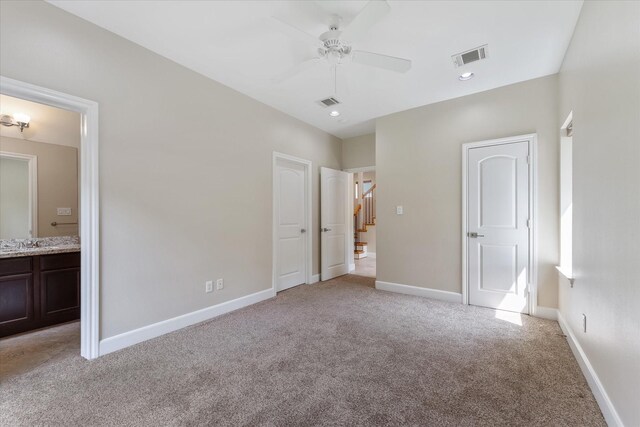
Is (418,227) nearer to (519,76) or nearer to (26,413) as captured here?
(519,76)

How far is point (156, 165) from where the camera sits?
2.65 m

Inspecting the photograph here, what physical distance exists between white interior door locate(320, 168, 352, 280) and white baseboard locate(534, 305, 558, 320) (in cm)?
299

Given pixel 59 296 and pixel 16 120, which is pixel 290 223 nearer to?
pixel 59 296

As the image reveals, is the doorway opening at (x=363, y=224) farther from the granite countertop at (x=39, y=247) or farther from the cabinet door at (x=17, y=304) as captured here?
the cabinet door at (x=17, y=304)

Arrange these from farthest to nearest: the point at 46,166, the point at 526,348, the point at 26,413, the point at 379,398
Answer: the point at 46,166 → the point at 526,348 → the point at 379,398 → the point at 26,413

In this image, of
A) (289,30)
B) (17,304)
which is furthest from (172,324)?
(289,30)

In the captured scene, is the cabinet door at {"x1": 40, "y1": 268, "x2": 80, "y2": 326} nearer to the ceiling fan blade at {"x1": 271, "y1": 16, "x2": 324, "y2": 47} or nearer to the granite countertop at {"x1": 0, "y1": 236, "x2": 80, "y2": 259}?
the granite countertop at {"x1": 0, "y1": 236, "x2": 80, "y2": 259}

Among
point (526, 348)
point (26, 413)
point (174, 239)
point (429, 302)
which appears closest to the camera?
point (26, 413)

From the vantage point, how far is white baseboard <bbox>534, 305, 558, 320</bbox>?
3037 mm

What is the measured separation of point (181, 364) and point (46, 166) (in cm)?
302

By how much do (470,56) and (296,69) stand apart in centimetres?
174

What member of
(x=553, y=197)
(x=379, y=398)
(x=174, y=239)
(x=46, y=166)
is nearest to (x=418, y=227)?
(x=553, y=197)

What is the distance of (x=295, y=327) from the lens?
2.85 metres

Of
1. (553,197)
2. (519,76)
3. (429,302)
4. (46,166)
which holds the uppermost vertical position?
(519,76)
